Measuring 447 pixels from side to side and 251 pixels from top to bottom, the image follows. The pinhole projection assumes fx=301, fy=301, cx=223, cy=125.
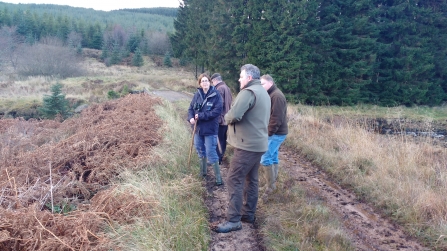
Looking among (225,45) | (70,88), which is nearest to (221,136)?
(225,45)

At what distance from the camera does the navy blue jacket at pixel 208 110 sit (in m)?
5.29

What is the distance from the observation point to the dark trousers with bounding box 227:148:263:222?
13.1 ft

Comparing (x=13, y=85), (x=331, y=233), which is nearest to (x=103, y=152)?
(x=331, y=233)

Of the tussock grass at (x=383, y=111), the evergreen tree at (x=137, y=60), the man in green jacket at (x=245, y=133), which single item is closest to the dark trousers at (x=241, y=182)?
the man in green jacket at (x=245, y=133)

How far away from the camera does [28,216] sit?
3281 mm

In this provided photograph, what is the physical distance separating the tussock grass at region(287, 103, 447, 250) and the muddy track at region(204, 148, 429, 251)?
25cm

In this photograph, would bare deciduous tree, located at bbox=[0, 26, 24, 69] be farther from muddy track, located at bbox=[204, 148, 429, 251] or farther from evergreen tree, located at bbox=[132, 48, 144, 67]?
muddy track, located at bbox=[204, 148, 429, 251]

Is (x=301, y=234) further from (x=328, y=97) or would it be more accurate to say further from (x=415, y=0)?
(x=415, y=0)

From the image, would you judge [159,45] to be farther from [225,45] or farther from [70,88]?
[225,45]

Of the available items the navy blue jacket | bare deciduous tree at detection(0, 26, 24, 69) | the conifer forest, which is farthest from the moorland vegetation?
bare deciduous tree at detection(0, 26, 24, 69)

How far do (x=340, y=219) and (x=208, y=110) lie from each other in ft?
9.07

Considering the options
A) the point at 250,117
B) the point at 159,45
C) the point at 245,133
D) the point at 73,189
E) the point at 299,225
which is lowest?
the point at 299,225

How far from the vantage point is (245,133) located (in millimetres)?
3965

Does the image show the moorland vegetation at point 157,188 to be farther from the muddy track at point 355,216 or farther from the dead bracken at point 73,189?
the muddy track at point 355,216
